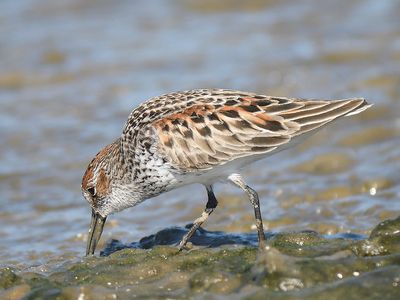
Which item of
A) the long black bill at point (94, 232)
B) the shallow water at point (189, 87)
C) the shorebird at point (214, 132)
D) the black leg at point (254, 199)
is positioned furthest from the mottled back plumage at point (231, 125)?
the long black bill at point (94, 232)

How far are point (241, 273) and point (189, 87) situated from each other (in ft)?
25.5

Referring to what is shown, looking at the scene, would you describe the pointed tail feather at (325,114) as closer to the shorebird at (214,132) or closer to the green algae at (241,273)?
the shorebird at (214,132)

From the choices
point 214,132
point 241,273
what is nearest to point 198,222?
point 214,132

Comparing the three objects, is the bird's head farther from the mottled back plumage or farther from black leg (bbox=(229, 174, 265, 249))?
black leg (bbox=(229, 174, 265, 249))

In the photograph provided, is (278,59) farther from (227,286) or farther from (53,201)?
(227,286)

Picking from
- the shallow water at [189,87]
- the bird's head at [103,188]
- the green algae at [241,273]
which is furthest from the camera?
the bird's head at [103,188]

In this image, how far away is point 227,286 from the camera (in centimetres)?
614

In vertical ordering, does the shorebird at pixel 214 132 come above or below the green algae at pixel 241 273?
above

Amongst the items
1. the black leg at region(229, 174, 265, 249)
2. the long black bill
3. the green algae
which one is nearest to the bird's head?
the long black bill

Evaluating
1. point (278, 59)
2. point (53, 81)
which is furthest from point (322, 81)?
point (53, 81)

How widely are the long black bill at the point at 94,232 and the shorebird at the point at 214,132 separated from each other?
76cm

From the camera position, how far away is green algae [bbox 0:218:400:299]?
5.81m

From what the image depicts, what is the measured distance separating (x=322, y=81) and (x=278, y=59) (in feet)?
4.14

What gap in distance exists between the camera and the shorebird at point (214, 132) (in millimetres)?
7703
